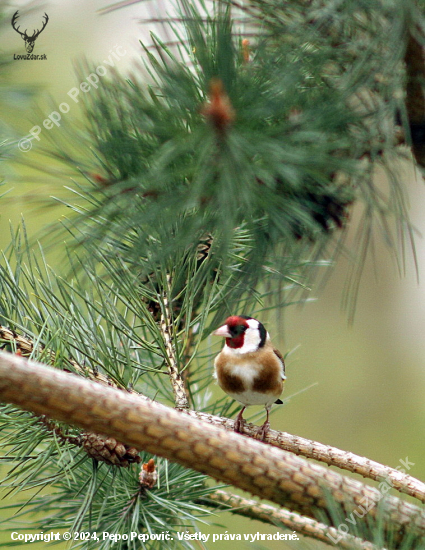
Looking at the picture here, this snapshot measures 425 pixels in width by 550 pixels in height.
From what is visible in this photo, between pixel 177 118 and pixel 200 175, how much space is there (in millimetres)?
44

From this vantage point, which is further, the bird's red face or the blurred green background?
the blurred green background

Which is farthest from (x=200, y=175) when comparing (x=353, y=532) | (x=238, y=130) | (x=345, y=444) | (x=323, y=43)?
(x=345, y=444)

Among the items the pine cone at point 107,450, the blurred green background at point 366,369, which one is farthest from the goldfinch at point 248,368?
the blurred green background at point 366,369

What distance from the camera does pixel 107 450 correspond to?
1.89 ft

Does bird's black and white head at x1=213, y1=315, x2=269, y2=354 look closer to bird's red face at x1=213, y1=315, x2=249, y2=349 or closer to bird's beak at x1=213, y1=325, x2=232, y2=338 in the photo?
bird's red face at x1=213, y1=315, x2=249, y2=349

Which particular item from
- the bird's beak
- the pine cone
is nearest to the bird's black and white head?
the bird's beak

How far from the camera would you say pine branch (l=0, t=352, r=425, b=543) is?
1.20ft

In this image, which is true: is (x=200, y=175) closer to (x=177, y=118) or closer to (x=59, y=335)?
(x=177, y=118)

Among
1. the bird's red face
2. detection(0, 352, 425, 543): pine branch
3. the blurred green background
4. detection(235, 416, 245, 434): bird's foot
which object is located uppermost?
detection(0, 352, 425, 543): pine branch

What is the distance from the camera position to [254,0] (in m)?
0.43

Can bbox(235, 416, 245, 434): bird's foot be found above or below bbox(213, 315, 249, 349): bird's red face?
below

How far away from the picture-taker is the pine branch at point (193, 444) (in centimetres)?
36

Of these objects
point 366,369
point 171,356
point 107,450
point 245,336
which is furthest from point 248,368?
point 366,369

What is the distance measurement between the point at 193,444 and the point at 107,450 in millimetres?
209
